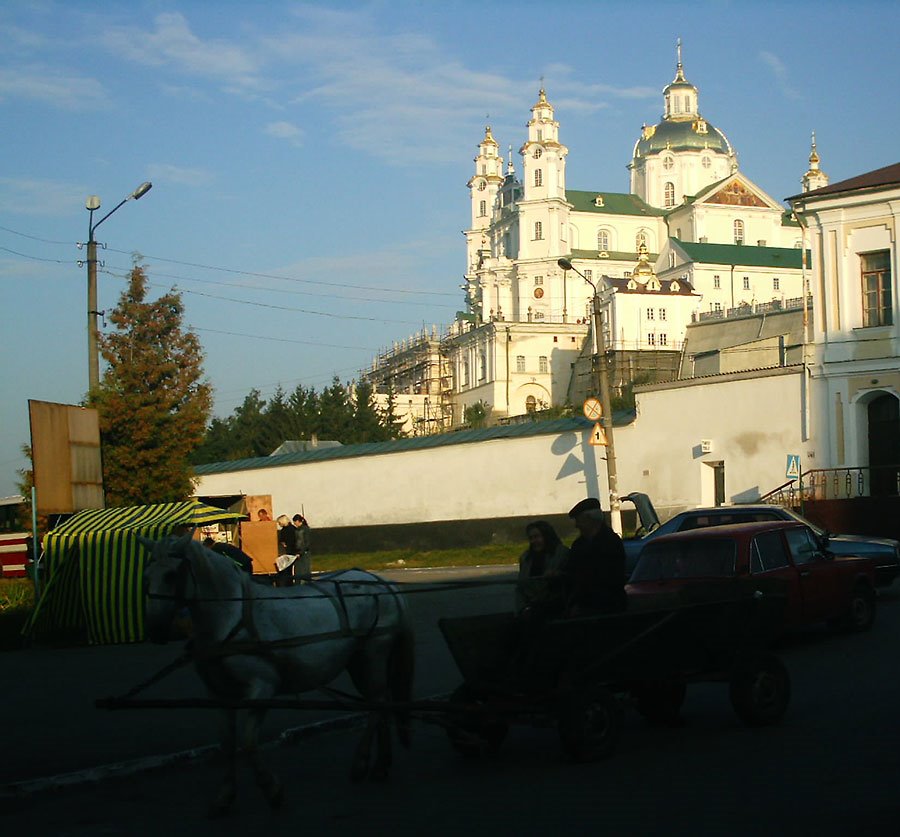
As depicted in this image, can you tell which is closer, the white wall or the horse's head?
the horse's head

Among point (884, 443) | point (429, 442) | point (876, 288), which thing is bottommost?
point (884, 443)

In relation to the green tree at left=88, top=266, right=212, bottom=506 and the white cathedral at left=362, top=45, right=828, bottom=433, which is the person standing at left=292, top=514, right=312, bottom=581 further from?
the white cathedral at left=362, top=45, right=828, bottom=433

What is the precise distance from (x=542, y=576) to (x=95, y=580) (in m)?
10.4

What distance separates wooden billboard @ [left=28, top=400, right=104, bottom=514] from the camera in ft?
64.3

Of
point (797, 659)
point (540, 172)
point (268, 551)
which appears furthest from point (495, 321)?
point (797, 659)

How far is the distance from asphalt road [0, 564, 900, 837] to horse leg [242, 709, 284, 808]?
12 cm

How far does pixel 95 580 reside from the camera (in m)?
18.5

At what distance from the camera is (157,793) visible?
9086 mm

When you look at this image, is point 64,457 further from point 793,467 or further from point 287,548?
point 793,467

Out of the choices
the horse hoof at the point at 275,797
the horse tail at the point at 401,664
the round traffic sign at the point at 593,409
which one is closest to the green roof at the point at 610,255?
the round traffic sign at the point at 593,409

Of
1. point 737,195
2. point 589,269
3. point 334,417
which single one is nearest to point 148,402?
point 334,417

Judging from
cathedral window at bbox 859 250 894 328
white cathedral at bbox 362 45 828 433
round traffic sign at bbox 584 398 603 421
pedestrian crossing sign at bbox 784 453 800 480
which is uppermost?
white cathedral at bbox 362 45 828 433

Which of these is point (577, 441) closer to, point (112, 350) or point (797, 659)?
point (112, 350)

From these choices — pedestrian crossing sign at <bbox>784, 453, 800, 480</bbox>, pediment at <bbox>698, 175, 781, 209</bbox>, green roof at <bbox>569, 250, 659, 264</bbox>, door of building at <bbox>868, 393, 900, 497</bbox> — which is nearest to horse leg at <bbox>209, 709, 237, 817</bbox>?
pedestrian crossing sign at <bbox>784, 453, 800, 480</bbox>
